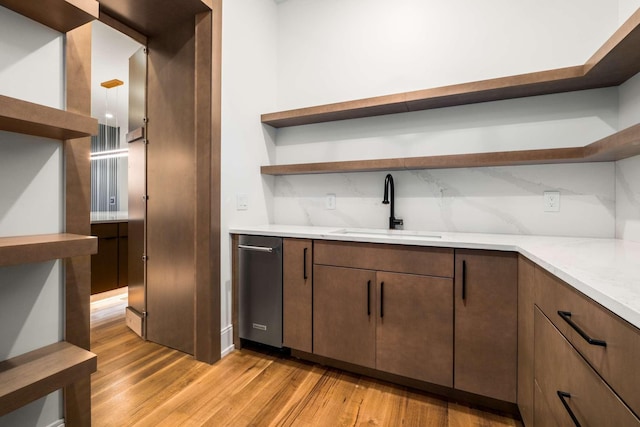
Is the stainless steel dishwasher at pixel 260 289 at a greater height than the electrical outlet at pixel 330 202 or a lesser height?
lesser

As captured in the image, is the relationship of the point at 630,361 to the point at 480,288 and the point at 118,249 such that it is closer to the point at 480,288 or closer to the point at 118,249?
the point at 480,288

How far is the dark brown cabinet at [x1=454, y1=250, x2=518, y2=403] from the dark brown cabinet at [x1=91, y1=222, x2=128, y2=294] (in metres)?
3.80

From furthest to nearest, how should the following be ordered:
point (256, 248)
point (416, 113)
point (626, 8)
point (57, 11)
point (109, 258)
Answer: point (109, 258) → point (416, 113) → point (256, 248) → point (626, 8) → point (57, 11)

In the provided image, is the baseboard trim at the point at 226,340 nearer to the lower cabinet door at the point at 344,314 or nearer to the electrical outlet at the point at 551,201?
the lower cabinet door at the point at 344,314

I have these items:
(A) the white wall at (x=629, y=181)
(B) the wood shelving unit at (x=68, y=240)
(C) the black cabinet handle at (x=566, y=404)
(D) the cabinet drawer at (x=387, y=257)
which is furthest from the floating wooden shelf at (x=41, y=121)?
(A) the white wall at (x=629, y=181)

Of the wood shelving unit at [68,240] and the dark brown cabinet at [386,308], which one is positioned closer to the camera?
the wood shelving unit at [68,240]

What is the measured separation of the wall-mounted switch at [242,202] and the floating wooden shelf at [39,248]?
1173mm

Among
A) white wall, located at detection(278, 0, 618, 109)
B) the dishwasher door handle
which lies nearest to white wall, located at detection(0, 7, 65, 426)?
the dishwasher door handle

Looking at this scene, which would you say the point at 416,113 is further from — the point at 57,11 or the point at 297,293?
the point at 57,11

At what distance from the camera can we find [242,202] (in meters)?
2.37

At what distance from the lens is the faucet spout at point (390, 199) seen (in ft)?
7.37

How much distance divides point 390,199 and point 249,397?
1615mm

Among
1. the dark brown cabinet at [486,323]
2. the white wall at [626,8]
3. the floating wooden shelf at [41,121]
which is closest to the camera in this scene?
the floating wooden shelf at [41,121]

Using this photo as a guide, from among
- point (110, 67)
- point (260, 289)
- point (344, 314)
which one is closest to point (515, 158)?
point (344, 314)
